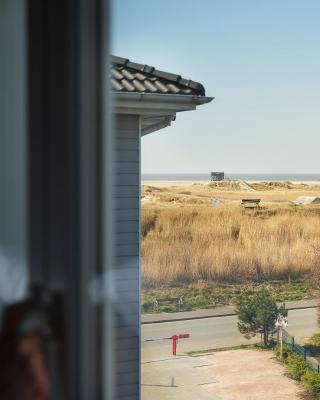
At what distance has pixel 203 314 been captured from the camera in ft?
4.09

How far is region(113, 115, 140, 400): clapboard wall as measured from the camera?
1.02 m

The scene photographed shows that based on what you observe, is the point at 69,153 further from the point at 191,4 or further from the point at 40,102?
the point at 191,4

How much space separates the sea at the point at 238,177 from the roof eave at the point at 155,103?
→ 123mm

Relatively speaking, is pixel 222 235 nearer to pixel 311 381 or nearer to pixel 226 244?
pixel 226 244

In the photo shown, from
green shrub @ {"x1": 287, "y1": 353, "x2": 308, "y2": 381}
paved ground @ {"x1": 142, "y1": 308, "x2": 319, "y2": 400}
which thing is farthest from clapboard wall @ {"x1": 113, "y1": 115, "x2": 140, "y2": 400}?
green shrub @ {"x1": 287, "y1": 353, "x2": 308, "y2": 381}

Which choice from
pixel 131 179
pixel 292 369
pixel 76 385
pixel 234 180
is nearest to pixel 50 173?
pixel 76 385

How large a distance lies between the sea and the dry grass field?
0.05 feet

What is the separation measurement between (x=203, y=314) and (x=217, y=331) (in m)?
0.06

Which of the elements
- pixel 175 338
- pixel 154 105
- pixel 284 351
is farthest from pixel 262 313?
pixel 154 105

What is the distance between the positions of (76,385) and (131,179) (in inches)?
26.2

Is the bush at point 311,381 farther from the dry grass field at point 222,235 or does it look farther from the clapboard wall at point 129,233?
the clapboard wall at point 129,233

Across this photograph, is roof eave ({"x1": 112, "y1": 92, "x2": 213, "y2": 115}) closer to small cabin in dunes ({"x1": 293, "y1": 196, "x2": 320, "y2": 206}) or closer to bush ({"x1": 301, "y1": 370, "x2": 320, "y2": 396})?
small cabin in dunes ({"x1": 293, "y1": 196, "x2": 320, "y2": 206})

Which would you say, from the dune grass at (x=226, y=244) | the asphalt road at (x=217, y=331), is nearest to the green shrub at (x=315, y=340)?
the asphalt road at (x=217, y=331)

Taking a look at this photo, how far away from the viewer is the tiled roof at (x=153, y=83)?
1014 mm
